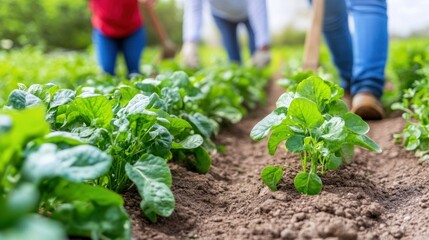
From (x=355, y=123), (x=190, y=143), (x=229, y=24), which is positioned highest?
(x=355, y=123)

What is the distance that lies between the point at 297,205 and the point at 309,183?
12cm

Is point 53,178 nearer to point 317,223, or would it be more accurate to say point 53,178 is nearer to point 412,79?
point 317,223

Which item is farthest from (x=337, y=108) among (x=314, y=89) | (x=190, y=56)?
(x=190, y=56)

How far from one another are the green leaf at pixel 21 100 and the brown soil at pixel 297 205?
0.47 meters

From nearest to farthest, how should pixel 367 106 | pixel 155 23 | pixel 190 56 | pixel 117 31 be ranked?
pixel 367 106 → pixel 190 56 → pixel 117 31 → pixel 155 23

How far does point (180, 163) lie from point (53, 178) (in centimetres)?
121

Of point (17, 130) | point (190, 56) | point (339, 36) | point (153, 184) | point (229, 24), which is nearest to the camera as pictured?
point (17, 130)

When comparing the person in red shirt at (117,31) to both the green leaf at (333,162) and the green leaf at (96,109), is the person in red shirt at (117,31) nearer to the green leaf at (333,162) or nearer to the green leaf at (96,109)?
the green leaf at (96,109)

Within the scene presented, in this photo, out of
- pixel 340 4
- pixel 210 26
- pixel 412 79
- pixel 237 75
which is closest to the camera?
pixel 412 79

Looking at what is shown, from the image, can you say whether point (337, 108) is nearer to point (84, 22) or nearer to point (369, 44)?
point (369, 44)

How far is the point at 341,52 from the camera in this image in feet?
13.6

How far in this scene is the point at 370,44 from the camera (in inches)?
132

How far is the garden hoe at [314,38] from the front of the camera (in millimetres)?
3559

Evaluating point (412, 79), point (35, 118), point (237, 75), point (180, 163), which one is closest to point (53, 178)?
point (35, 118)
